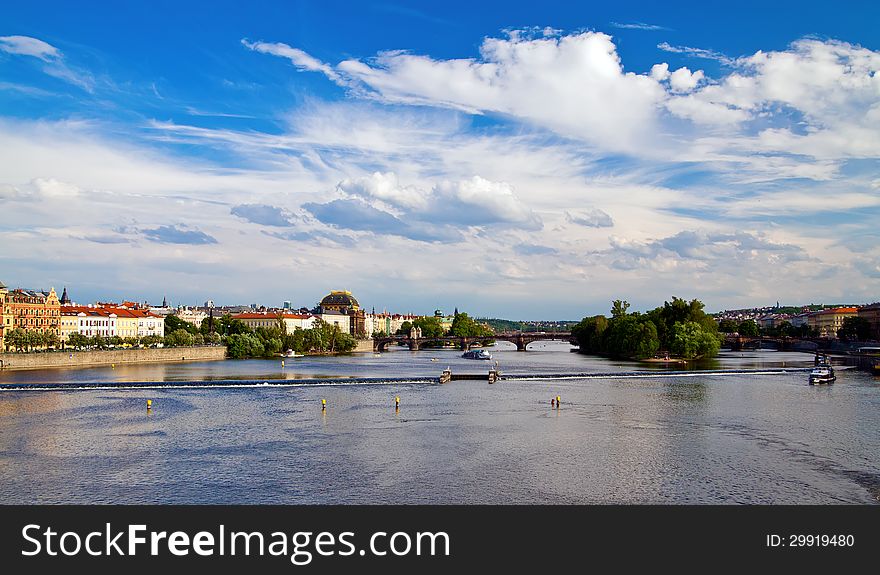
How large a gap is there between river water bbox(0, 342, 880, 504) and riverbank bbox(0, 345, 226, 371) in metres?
23.2

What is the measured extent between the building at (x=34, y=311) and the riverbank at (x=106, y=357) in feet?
44.4

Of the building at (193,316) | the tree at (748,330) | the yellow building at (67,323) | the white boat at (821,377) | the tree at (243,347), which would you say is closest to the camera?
the white boat at (821,377)

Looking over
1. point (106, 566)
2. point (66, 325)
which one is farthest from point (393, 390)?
point (66, 325)

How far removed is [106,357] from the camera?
78.1 metres

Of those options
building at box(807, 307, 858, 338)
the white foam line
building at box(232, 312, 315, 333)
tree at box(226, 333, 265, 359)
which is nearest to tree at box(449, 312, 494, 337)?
building at box(232, 312, 315, 333)

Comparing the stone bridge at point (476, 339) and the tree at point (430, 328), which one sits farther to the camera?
the tree at point (430, 328)

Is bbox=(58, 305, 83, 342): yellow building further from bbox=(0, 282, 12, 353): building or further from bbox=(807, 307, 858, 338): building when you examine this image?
bbox=(807, 307, 858, 338): building

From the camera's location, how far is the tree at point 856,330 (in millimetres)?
132500

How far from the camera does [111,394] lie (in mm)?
47062

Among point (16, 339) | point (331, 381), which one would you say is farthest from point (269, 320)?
point (331, 381)

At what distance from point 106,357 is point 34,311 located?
19874 mm

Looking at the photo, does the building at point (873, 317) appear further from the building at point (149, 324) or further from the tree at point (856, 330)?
the building at point (149, 324)

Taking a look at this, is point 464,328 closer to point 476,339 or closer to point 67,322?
point 476,339

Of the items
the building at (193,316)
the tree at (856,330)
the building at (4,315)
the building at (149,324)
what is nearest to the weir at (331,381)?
the building at (4,315)
